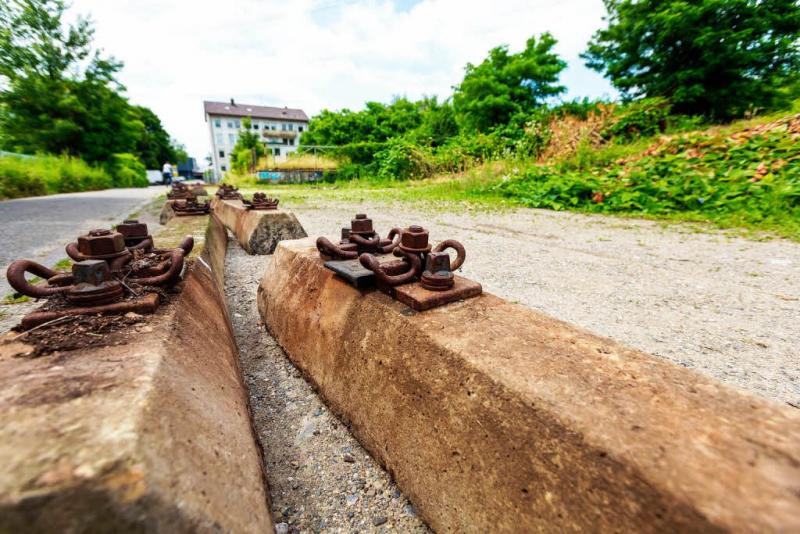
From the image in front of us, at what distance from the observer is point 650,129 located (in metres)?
9.95

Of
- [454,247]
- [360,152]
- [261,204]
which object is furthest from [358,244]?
[360,152]

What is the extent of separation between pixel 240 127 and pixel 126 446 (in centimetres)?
6329

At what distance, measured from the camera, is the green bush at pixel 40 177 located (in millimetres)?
9867

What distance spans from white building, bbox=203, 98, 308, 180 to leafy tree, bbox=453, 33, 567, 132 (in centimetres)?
4063

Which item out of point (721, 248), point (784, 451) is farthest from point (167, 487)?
point (721, 248)

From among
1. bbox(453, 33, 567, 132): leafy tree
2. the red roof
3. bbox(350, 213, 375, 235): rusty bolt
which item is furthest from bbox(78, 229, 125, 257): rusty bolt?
the red roof

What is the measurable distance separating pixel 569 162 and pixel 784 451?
935 centimetres

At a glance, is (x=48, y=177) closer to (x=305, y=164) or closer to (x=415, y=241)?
(x=305, y=164)

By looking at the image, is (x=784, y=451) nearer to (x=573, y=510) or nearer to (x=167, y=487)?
(x=573, y=510)

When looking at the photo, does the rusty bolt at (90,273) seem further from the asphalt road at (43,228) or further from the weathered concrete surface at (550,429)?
the asphalt road at (43,228)

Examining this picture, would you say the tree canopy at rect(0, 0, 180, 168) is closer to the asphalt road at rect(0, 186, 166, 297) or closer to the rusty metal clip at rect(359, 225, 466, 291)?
the asphalt road at rect(0, 186, 166, 297)

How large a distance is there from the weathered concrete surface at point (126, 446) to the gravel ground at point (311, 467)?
32 cm

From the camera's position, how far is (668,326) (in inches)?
86.5

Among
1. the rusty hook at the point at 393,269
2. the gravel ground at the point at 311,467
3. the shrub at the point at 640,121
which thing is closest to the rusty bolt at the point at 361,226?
the rusty hook at the point at 393,269
